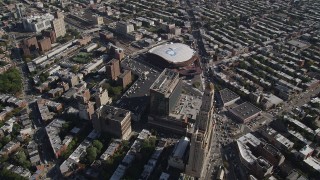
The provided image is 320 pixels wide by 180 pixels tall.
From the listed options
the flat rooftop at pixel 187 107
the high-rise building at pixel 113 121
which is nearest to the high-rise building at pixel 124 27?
the flat rooftop at pixel 187 107

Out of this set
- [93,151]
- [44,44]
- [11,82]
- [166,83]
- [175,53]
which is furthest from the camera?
[44,44]

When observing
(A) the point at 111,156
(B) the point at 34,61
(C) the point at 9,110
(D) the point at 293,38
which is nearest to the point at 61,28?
(B) the point at 34,61

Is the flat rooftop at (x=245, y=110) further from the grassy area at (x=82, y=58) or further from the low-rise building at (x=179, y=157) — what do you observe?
the grassy area at (x=82, y=58)

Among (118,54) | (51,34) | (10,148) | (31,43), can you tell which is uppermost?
(118,54)

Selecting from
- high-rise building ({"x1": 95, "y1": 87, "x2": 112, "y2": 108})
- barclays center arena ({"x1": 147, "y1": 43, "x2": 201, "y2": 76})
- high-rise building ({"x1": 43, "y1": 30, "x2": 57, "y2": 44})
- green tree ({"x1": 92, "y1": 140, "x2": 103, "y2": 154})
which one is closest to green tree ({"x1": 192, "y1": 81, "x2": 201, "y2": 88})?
barclays center arena ({"x1": 147, "y1": 43, "x2": 201, "y2": 76})

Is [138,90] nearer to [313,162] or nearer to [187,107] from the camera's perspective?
[187,107]

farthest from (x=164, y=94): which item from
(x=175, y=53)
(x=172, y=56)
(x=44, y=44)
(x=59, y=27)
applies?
(x=59, y=27)
